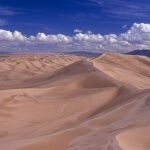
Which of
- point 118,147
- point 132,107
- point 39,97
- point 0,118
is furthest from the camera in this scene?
point 39,97

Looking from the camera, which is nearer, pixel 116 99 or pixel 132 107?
pixel 132 107

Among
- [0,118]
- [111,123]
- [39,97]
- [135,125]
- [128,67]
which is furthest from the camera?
[128,67]

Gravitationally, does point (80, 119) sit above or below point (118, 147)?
below

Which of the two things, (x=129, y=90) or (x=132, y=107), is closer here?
(x=132, y=107)

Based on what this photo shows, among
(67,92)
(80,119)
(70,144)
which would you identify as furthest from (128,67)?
(70,144)

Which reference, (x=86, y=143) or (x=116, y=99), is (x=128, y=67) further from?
(x=86, y=143)

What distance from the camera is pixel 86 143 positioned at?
489 cm

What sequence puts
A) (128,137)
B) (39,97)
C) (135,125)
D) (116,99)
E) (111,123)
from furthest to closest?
1. (39,97)
2. (116,99)
3. (111,123)
4. (135,125)
5. (128,137)

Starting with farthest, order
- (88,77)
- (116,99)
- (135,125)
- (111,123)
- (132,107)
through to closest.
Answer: (88,77) → (116,99) → (132,107) → (111,123) → (135,125)

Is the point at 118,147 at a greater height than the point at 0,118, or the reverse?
the point at 118,147

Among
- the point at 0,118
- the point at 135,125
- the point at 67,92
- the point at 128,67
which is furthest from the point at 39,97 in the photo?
the point at 128,67

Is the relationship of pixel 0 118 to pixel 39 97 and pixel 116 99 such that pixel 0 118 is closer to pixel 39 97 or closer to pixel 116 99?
pixel 39 97

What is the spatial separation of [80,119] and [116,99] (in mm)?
1799

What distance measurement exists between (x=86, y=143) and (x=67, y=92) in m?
5.89
